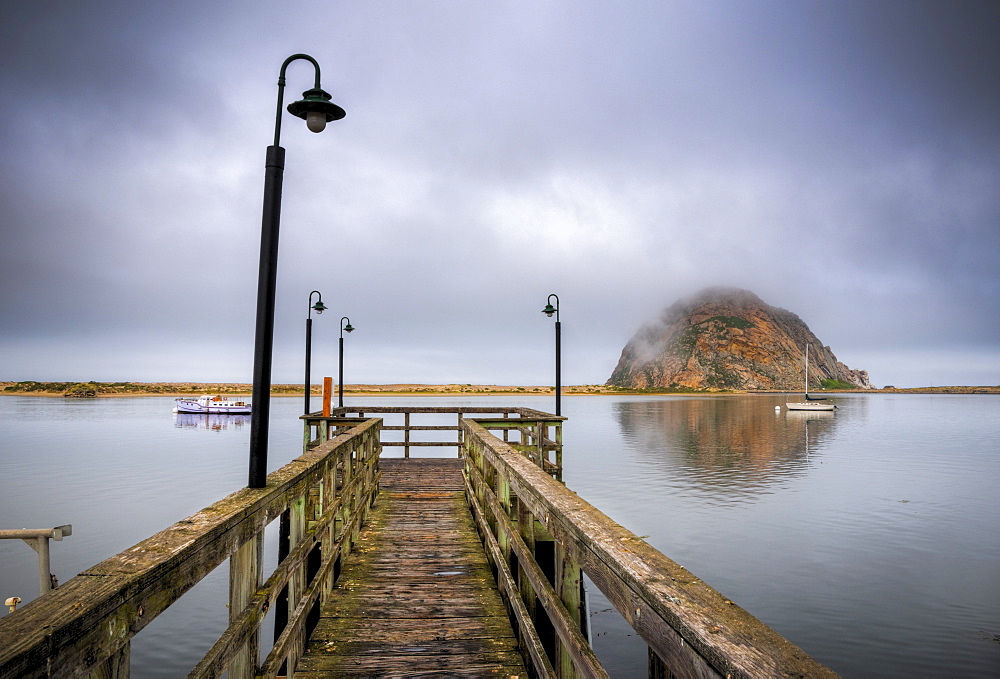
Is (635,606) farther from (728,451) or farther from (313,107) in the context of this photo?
(728,451)

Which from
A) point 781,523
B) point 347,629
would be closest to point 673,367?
point 781,523

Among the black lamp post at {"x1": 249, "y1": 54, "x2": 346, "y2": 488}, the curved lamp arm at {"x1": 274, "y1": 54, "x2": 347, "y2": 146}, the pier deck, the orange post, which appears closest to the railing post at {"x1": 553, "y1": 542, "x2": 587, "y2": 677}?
the pier deck

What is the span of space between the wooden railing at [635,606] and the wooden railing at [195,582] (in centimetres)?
139

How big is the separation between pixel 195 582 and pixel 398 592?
139 inches

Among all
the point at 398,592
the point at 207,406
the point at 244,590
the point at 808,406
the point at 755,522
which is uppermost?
the point at 244,590

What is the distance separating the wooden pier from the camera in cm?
145

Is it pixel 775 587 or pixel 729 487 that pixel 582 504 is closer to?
pixel 775 587

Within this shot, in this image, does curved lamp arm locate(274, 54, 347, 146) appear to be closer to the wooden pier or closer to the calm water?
the wooden pier

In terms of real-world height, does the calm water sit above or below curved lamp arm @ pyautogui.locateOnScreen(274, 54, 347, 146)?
below

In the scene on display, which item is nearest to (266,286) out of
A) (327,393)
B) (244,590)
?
(244,590)

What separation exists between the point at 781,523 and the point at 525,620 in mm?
14143

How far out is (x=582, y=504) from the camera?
2.85 m

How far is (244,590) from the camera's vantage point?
282cm

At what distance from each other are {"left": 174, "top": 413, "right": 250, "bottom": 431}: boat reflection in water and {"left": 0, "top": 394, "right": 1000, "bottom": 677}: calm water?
9.82m
